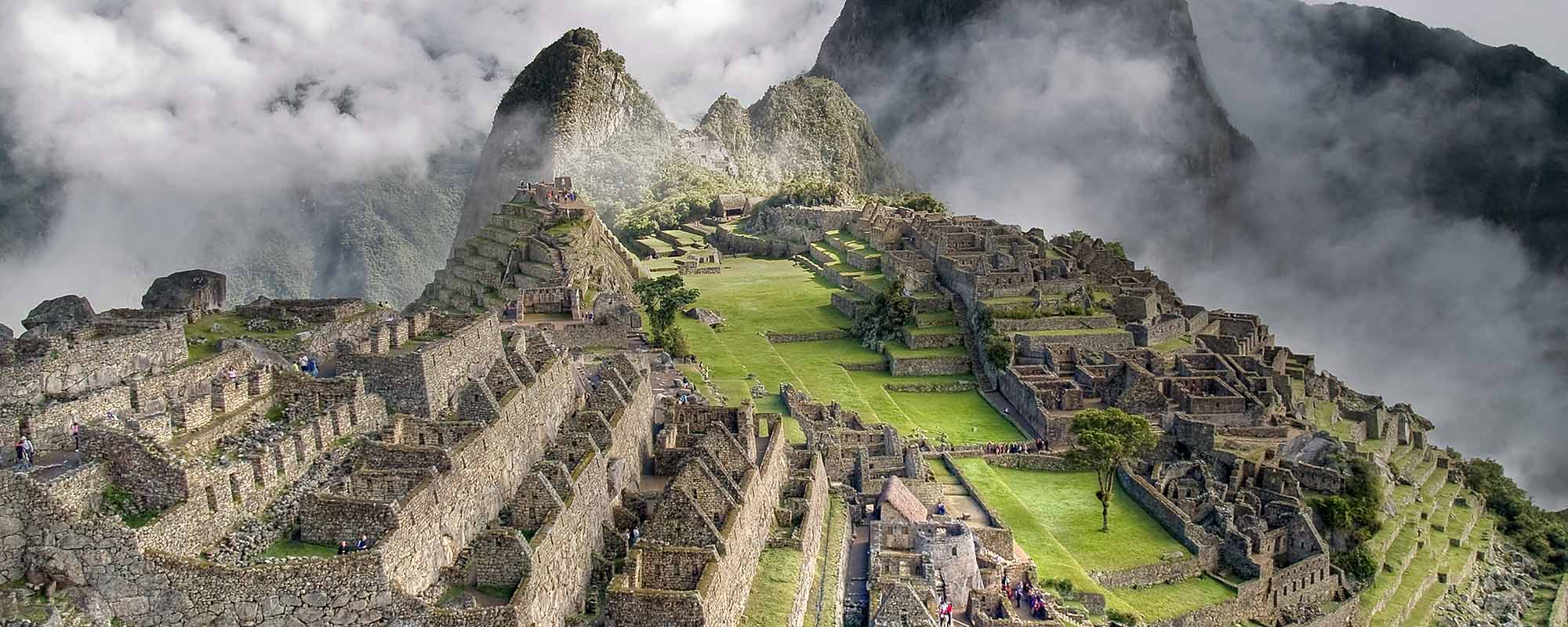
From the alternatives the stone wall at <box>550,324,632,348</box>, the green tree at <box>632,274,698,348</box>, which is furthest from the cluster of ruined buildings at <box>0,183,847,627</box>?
the green tree at <box>632,274,698,348</box>

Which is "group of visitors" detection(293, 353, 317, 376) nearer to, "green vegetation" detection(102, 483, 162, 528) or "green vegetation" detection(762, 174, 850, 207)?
"green vegetation" detection(102, 483, 162, 528)

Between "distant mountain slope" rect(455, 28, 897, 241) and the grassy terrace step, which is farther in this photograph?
"distant mountain slope" rect(455, 28, 897, 241)

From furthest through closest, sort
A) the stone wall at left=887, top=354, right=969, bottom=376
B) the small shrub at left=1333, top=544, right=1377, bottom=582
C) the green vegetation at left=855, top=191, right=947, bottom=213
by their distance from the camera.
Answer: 1. the green vegetation at left=855, top=191, right=947, bottom=213
2. the stone wall at left=887, top=354, right=969, bottom=376
3. the small shrub at left=1333, top=544, right=1377, bottom=582

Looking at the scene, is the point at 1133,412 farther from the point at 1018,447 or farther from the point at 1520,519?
the point at 1520,519

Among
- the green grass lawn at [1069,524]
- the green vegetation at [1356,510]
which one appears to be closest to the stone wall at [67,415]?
the green grass lawn at [1069,524]

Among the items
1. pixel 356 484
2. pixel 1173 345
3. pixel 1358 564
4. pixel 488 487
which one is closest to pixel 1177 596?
pixel 1358 564

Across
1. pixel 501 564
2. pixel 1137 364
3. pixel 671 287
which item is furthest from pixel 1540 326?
pixel 501 564
